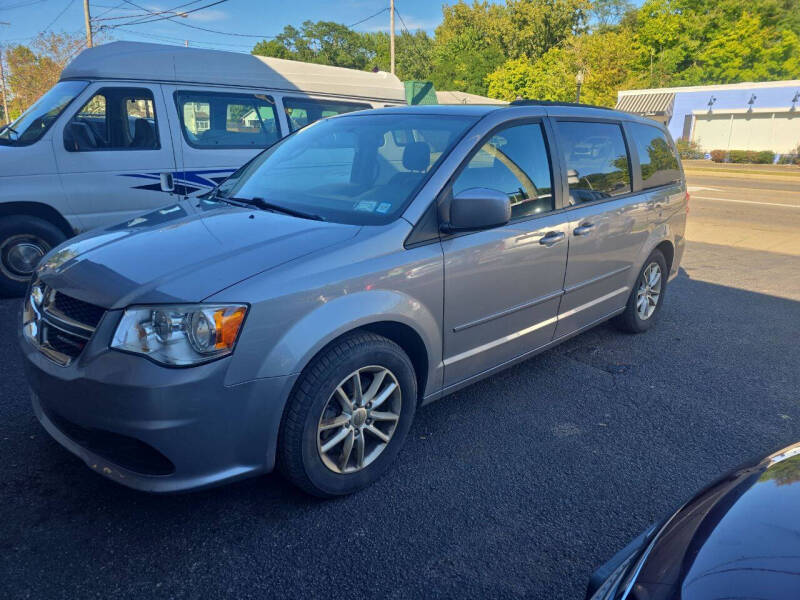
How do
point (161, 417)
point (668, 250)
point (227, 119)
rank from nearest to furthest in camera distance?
point (161, 417)
point (668, 250)
point (227, 119)

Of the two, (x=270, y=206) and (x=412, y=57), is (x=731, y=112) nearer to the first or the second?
→ (x=412, y=57)

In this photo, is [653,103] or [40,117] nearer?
[40,117]

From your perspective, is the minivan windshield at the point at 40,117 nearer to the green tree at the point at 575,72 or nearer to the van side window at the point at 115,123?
the van side window at the point at 115,123

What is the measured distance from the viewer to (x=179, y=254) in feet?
8.14

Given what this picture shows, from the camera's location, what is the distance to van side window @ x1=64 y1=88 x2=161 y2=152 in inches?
220

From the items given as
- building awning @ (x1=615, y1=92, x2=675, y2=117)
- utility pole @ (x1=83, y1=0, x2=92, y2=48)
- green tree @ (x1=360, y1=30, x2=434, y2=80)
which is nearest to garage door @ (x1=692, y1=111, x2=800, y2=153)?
building awning @ (x1=615, y1=92, x2=675, y2=117)

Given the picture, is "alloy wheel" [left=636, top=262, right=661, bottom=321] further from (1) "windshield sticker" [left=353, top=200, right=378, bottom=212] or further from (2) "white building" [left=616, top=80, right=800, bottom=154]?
(2) "white building" [left=616, top=80, right=800, bottom=154]

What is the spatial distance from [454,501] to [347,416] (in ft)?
2.07

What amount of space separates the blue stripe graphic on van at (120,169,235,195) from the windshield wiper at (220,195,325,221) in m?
2.95

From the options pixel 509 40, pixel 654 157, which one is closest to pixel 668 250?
pixel 654 157

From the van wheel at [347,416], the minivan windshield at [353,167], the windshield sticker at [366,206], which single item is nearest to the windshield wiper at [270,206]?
the minivan windshield at [353,167]

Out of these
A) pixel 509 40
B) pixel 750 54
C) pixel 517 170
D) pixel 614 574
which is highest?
pixel 509 40

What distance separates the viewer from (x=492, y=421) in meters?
3.43

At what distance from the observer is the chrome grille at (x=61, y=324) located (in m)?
2.30
